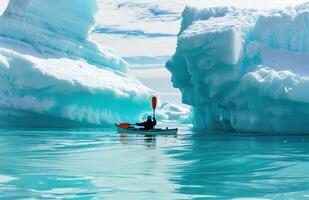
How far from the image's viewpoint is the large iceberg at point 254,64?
22.1 meters

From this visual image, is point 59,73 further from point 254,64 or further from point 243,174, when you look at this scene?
point 243,174

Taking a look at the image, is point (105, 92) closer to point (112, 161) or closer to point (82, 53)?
point (82, 53)

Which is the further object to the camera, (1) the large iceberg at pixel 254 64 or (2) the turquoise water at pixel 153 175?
(1) the large iceberg at pixel 254 64

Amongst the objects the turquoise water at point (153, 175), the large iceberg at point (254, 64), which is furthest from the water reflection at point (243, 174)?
the large iceberg at point (254, 64)

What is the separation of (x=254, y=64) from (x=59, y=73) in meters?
11.6

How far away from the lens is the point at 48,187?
7.50 metres

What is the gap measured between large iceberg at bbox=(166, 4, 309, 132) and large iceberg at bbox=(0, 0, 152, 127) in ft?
24.9

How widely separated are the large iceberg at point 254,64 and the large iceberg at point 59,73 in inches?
298

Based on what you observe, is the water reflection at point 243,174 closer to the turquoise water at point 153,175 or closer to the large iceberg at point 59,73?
the turquoise water at point 153,175

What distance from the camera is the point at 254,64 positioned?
23.9m

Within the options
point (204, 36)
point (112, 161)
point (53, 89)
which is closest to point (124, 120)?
point (53, 89)

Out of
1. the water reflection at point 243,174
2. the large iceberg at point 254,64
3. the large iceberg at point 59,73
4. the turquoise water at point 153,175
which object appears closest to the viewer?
the turquoise water at point 153,175

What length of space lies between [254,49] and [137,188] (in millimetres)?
17875

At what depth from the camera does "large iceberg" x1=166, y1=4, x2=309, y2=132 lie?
22.1m
